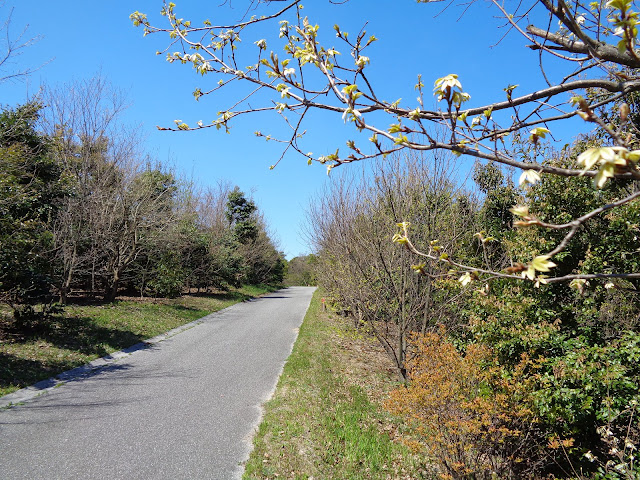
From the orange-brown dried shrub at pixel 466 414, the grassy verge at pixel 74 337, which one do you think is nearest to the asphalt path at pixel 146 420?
the grassy verge at pixel 74 337

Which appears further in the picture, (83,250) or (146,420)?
(83,250)

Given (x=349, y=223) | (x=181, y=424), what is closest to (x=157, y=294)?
(x=349, y=223)

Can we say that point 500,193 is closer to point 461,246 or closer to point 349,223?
point 461,246

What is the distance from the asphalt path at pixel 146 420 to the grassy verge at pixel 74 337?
63 cm

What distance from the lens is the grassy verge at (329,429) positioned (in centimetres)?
407

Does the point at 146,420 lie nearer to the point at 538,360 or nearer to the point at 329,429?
the point at 329,429

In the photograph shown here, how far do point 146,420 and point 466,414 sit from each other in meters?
3.89

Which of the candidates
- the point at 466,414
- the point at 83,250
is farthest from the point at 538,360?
the point at 83,250

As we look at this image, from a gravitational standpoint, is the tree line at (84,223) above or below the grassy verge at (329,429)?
above

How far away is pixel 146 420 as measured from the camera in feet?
16.3

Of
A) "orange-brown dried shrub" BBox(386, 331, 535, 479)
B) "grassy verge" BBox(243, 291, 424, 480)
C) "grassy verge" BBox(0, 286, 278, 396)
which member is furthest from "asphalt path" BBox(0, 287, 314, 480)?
"orange-brown dried shrub" BBox(386, 331, 535, 479)

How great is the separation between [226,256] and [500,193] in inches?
702

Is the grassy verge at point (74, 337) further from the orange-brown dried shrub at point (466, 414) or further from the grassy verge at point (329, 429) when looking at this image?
the orange-brown dried shrub at point (466, 414)

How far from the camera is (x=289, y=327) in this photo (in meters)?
12.9
